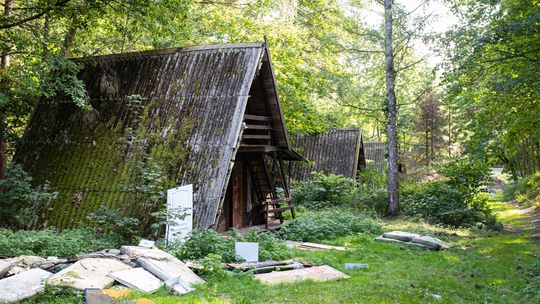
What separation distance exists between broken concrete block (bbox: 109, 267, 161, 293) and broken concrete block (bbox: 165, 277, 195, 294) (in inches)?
8.6

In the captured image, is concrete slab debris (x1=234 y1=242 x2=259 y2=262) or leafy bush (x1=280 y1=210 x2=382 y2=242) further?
leafy bush (x1=280 y1=210 x2=382 y2=242)

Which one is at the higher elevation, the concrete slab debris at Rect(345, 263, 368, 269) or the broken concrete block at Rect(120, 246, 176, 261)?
the broken concrete block at Rect(120, 246, 176, 261)

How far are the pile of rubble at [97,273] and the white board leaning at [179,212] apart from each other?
1.82 meters

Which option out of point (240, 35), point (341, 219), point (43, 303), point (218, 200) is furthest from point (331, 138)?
point (43, 303)

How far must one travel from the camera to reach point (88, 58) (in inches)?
594

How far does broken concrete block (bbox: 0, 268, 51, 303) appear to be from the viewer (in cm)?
638

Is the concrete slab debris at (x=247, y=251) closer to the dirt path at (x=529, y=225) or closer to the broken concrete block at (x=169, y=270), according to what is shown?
the broken concrete block at (x=169, y=270)

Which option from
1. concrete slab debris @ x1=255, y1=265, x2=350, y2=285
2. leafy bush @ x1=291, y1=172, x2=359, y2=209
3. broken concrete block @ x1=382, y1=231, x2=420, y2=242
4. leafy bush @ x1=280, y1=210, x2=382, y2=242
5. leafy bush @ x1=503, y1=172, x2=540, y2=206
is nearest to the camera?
concrete slab debris @ x1=255, y1=265, x2=350, y2=285

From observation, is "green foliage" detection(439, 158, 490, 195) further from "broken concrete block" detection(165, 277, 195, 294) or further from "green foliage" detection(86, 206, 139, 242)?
"broken concrete block" detection(165, 277, 195, 294)

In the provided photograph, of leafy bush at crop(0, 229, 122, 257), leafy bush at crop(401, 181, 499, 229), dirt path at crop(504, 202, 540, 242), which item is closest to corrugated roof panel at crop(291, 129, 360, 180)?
leafy bush at crop(401, 181, 499, 229)

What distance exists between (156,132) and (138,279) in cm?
628

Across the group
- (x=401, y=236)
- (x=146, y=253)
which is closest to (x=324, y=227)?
(x=401, y=236)

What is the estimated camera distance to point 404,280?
8.68 metres

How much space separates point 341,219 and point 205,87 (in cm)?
640
